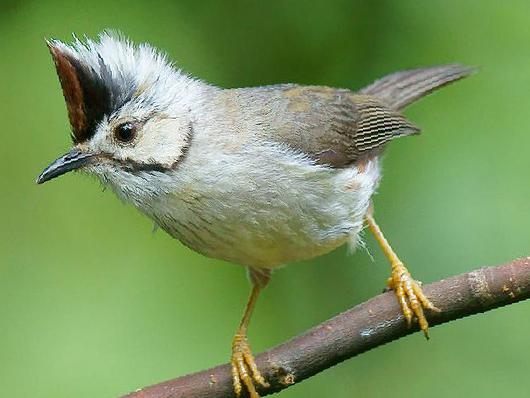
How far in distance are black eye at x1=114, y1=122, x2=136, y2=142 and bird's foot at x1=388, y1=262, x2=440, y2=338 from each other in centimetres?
131

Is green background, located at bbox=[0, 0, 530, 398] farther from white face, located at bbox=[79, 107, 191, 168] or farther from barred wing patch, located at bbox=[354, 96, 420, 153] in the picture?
white face, located at bbox=[79, 107, 191, 168]

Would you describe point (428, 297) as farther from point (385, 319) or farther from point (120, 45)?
point (120, 45)

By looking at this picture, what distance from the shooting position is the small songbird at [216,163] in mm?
4465

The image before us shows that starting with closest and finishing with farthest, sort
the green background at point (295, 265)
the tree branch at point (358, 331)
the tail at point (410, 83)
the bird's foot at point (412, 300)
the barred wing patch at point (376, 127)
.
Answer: the tree branch at point (358, 331) → the bird's foot at point (412, 300) → the green background at point (295, 265) → the barred wing patch at point (376, 127) → the tail at point (410, 83)

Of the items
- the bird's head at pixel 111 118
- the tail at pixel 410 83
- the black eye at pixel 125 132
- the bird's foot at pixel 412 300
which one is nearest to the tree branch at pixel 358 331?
the bird's foot at pixel 412 300

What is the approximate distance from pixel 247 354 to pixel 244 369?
0.19m

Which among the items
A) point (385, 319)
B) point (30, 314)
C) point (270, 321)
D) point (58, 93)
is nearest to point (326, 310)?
point (270, 321)

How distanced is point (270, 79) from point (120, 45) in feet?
3.39

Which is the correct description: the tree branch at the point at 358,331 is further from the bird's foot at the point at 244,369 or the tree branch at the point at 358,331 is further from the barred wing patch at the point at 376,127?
the barred wing patch at the point at 376,127

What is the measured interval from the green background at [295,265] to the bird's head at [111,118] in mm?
769

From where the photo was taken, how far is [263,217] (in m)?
4.54

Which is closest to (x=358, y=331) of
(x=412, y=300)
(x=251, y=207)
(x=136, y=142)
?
(x=412, y=300)

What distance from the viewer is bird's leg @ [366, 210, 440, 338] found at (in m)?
4.36

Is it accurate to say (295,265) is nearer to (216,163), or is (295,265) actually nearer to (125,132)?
(216,163)
